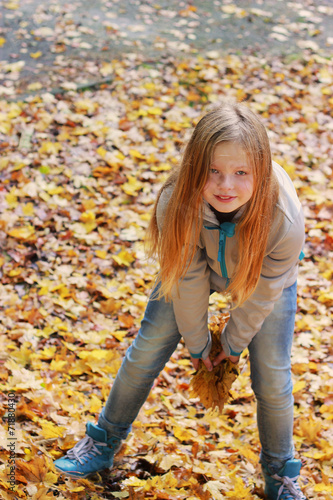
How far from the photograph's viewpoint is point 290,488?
2.19 meters

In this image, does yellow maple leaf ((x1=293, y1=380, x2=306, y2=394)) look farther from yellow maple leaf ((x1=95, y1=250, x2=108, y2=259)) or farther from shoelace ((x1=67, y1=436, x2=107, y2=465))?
yellow maple leaf ((x1=95, y1=250, x2=108, y2=259))

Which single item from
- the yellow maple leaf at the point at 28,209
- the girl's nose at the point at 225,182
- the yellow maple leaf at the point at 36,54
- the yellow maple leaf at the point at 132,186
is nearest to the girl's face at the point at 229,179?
the girl's nose at the point at 225,182

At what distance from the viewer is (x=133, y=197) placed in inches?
164

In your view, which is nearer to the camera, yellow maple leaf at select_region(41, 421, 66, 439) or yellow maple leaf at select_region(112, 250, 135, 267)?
yellow maple leaf at select_region(41, 421, 66, 439)

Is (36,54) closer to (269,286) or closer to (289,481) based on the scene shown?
(269,286)

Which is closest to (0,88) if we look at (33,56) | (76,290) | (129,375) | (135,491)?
(33,56)

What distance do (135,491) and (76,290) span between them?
1.46 m

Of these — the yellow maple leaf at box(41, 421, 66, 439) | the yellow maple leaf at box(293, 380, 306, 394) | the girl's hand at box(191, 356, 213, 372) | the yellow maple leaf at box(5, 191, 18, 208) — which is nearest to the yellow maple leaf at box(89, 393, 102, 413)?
the yellow maple leaf at box(41, 421, 66, 439)

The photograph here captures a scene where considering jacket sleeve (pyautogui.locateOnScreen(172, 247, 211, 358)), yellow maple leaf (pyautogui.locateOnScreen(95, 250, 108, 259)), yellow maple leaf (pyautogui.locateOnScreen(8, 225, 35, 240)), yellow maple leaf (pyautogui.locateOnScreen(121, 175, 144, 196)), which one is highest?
jacket sleeve (pyautogui.locateOnScreen(172, 247, 211, 358))

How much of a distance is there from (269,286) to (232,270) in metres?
0.15

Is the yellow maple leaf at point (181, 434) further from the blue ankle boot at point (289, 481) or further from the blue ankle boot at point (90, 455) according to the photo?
the blue ankle boot at point (289, 481)

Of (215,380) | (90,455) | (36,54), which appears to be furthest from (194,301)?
(36,54)

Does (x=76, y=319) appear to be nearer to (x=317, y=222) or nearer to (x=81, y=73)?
(x=317, y=222)

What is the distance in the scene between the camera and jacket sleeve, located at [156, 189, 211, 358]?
1.99 meters
